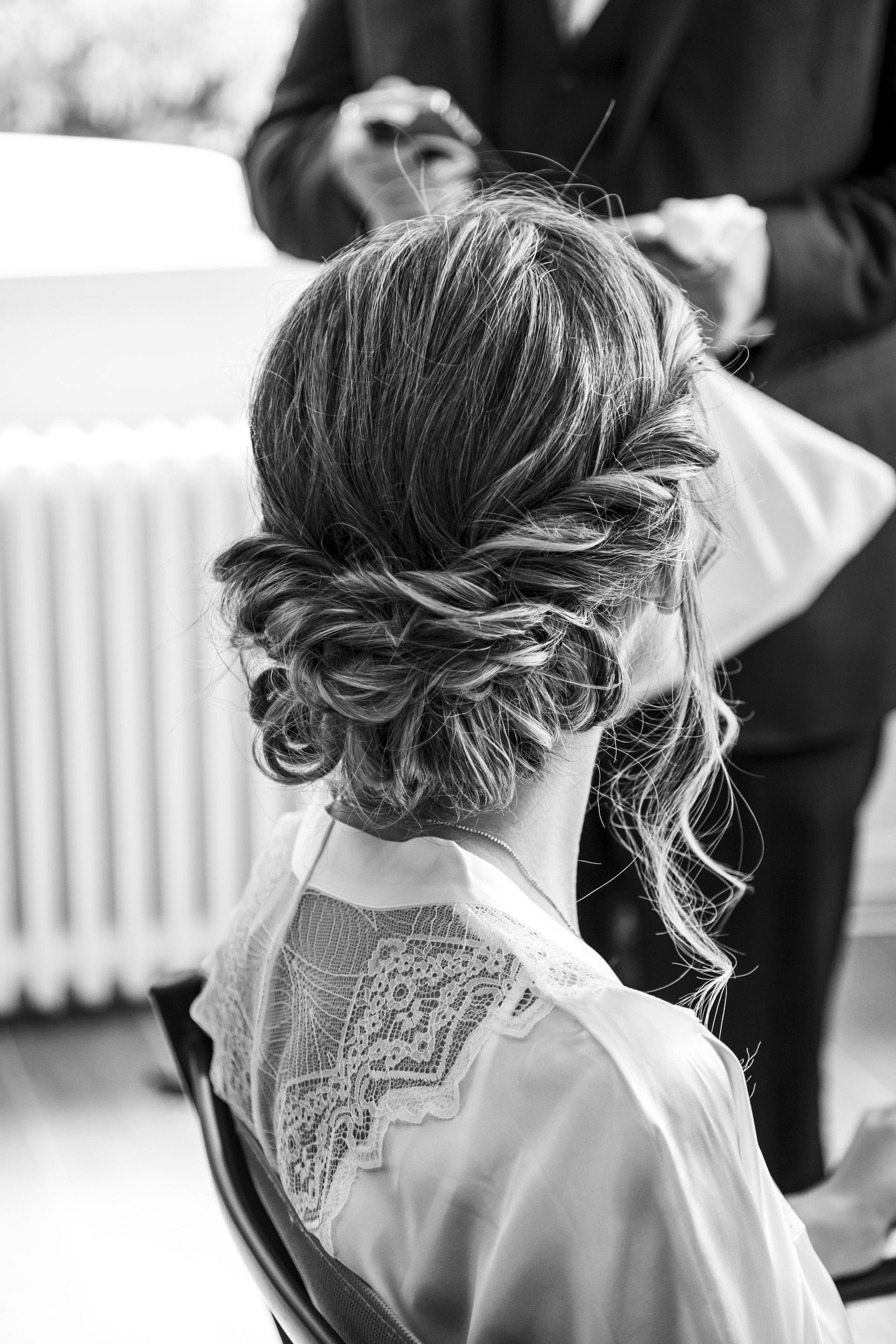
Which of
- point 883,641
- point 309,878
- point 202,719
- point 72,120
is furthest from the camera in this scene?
point 72,120

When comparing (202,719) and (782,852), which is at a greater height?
(782,852)

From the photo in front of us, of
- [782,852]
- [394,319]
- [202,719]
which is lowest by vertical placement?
[202,719]

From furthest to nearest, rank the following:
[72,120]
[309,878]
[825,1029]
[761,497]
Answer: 1. [72,120]
2. [825,1029]
3. [761,497]
4. [309,878]

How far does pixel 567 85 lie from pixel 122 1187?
1.59 meters

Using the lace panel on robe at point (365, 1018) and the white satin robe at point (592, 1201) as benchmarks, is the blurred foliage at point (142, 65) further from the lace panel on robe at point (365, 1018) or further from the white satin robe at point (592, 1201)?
the white satin robe at point (592, 1201)

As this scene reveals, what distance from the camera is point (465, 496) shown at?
68 centimetres

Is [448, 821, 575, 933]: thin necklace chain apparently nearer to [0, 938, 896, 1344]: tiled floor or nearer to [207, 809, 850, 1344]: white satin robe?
[207, 809, 850, 1344]: white satin robe

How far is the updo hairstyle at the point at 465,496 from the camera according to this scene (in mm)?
670

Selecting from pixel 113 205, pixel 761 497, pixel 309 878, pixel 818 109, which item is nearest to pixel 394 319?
pixel 309 878

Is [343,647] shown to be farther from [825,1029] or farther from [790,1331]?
[825,1029]

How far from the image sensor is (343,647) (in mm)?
717

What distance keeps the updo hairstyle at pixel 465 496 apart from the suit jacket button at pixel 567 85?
590mm

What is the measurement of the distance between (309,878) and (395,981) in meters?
0.12

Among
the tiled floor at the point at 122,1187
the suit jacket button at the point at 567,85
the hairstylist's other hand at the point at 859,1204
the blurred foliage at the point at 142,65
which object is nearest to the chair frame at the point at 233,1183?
the hairstylist's other hand at the point at 859,1204
